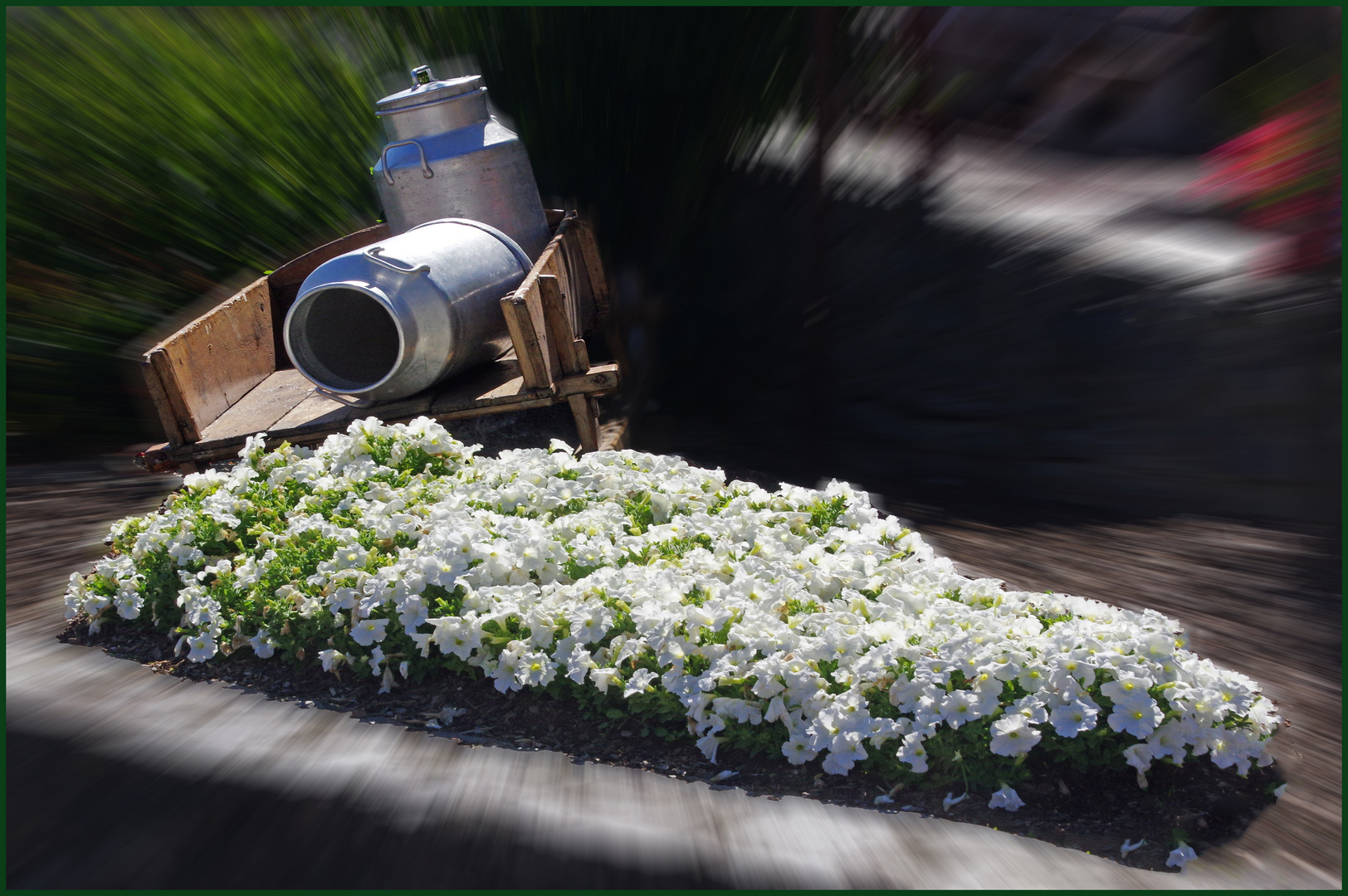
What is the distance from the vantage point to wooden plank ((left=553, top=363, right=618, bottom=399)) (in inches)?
150

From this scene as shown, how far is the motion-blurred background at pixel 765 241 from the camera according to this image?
433 centimetres

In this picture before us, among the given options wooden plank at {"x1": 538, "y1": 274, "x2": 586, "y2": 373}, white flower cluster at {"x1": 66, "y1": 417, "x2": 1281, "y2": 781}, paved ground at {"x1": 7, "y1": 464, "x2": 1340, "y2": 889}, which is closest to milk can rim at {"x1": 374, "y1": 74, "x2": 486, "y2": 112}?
wooden plank at {"x1": 538, "y1": 274, "x2": 586, "y2": 373}

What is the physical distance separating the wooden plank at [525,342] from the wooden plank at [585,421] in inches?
6.4

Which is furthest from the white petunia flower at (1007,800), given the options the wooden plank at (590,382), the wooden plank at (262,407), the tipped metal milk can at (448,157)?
the tipped metal milk can at (448,157)

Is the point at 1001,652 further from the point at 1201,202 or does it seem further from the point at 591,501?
the point at 1201,202

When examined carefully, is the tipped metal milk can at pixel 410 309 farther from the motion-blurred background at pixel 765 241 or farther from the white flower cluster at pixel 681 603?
the motion-blurred background at pixel 765 241

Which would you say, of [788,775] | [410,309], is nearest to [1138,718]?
[788,775]

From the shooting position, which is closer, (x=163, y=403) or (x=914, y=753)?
(x=914, y=753)

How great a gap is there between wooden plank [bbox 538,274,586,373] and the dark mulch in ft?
5.42

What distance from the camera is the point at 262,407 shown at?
4312 millimetres

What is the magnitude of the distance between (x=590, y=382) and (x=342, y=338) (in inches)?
50.9

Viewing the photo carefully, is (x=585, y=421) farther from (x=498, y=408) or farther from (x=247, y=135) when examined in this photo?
(x=247, y=135)

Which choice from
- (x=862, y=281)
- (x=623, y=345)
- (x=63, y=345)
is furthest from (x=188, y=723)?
(x=862, y=281)

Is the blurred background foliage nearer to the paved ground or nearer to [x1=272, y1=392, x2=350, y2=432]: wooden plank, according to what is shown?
[x1=272, y1=392, x2=350, y2=432]: wooden plank
